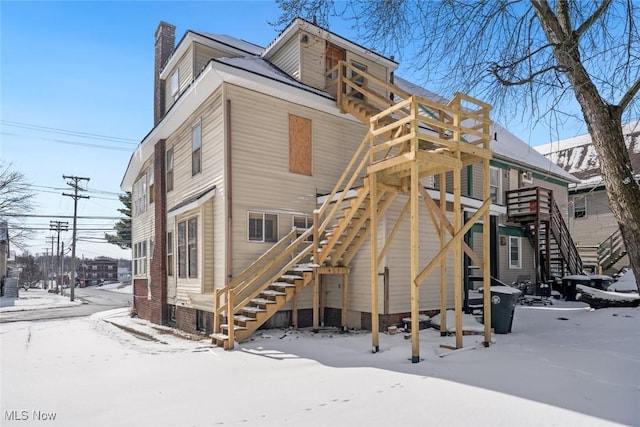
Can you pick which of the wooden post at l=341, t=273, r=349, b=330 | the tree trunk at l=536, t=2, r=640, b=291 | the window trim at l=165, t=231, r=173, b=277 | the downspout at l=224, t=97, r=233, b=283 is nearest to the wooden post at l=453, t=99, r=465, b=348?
the tree trunk at l=536, t=2, r=640, b=291

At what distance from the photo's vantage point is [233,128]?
10.9 m

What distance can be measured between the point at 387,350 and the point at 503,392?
2.98 m

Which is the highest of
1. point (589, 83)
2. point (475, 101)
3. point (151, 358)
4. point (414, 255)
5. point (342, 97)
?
point (342, 97)

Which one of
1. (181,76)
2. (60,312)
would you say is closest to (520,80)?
(181,76)

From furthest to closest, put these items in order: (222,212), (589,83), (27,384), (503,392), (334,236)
Result: (222,212)
(334,236)
(27,384)
(589,83)
(503,392)

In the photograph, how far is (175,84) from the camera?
14.7 meters

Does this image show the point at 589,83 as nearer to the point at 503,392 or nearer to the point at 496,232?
the point at 503,392

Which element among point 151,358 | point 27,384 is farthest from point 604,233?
point 27,384

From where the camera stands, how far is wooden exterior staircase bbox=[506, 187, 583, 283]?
17781 mm

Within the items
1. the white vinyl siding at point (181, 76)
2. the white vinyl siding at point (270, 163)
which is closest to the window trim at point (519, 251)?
the white vinyl siding at point (270, 163)

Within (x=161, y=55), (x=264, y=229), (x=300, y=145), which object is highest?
(x=161, y=55)

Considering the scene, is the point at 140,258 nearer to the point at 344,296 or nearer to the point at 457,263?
the point at 344,296

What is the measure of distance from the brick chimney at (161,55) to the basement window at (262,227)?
726 cm

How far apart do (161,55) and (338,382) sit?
47.4 feet
